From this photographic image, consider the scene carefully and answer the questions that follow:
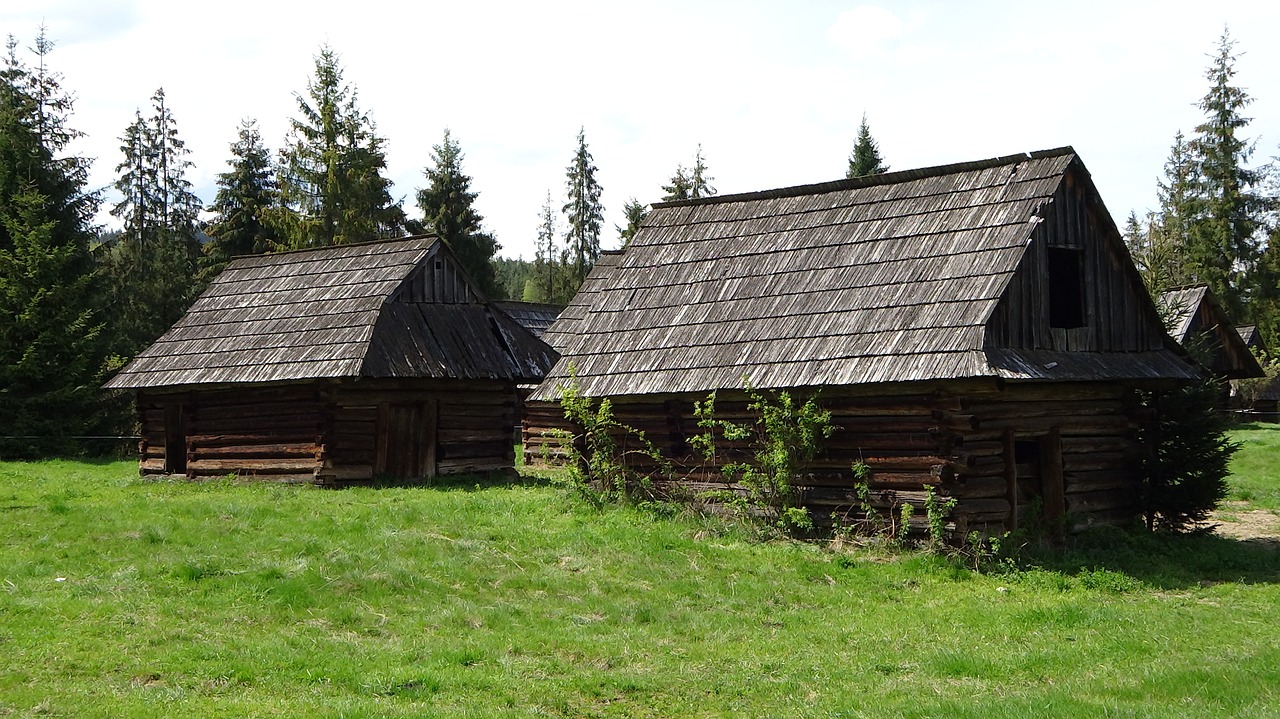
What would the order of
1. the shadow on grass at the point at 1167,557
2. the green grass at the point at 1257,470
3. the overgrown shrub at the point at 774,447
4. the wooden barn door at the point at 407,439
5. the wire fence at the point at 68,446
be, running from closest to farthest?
the shadow on grass at the point at 1167,557
the overgrown shrub at the point at 774,447
the green grass at the point at 1257,470
the wooden barn door at the point at 407,439
the wire fence at the point at 68,446

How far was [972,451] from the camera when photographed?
14500 millimetres

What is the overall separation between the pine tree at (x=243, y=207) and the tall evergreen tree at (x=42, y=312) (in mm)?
10104

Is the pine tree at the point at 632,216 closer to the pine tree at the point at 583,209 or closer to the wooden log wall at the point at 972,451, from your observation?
the pine tree at the point at 583,209

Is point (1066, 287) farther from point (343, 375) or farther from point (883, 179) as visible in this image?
point (343, 375)

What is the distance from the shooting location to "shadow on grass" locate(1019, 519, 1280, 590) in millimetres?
13891

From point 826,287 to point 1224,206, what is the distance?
38366 millimetres

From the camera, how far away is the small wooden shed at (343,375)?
21.2 m

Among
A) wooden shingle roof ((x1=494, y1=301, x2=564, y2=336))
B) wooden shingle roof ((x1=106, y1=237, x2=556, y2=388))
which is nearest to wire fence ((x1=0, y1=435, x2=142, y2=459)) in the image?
wooden shingle roof ((x1=106, y1=237, x2=556, y2=388))

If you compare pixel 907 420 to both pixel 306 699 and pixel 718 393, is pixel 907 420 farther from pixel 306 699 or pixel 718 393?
pixel 306 699

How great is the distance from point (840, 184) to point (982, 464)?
5.64 metres

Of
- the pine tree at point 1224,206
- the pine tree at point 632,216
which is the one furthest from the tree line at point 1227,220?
the pine tree at point 632,216

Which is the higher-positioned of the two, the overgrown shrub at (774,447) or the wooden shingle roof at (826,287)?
the wooden shingle roof at (826,287)

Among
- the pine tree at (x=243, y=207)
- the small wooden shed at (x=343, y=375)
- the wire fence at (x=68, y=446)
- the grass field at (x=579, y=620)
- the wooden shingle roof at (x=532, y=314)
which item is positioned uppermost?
the pine tree at (x=243, y=207)

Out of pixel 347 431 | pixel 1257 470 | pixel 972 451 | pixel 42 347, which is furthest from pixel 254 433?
pixel 1257 470
